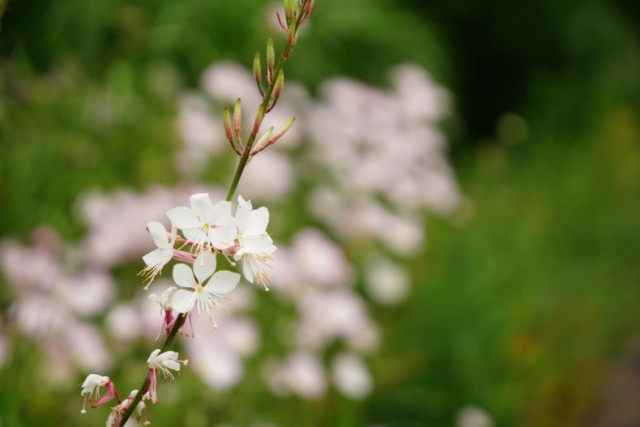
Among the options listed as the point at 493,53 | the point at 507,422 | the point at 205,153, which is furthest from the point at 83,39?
the point at 493,53

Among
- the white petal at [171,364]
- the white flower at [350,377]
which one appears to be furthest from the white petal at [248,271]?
the white flower at [350,377]

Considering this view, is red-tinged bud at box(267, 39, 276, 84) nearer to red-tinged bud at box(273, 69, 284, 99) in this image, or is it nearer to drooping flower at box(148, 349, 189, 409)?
red-tinged bud at box(273, 69, 284, 99)

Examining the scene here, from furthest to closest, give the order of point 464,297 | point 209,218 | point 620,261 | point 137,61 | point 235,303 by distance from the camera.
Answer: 1. point 620,261
2. point 137,61
3. point 464,297
4. point 235,303
5. point 209,218

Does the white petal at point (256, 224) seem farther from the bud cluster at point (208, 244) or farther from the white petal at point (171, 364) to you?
the white petal at point (171, 364)

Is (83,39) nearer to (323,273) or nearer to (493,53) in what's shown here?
(323,273)

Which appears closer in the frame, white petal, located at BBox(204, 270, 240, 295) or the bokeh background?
white petal, located at BBox(204, 270, 240, 295)

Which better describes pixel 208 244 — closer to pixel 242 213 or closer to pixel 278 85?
pixel 242 213

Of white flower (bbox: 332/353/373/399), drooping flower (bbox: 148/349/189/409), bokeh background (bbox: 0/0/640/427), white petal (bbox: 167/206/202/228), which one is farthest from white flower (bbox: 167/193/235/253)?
white flower (bbox: 332/353/373/399)

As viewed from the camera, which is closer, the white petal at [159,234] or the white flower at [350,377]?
the white petal at [159,234]
